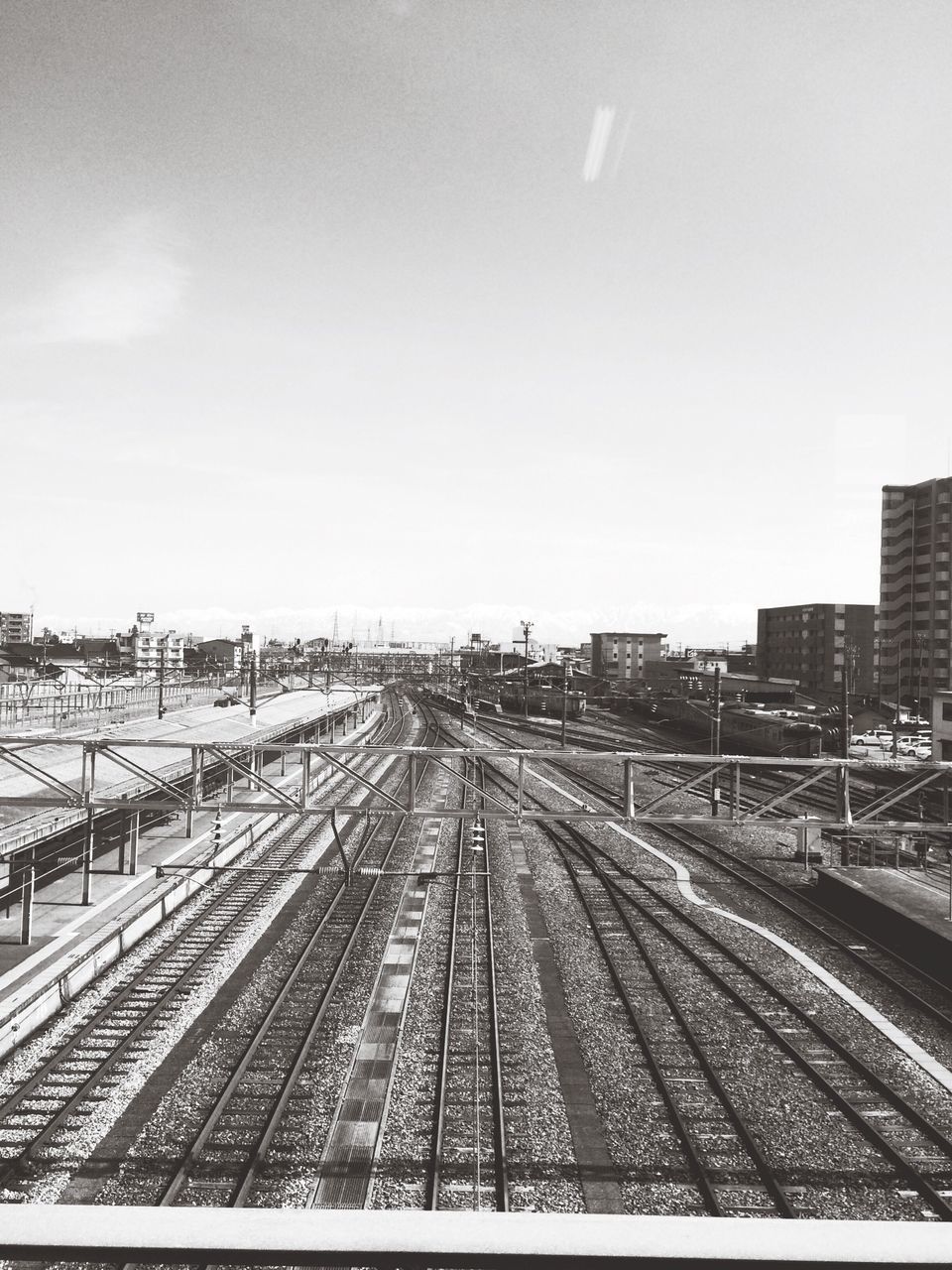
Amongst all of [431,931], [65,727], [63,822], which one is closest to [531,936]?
[431,931]

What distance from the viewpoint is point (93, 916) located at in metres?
17.1

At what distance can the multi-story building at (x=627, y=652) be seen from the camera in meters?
111

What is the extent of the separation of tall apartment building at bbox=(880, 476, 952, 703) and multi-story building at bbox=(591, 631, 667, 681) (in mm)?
45244

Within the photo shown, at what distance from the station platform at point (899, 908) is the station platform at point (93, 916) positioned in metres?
14.3

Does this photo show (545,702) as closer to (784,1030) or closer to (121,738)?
(121,738)

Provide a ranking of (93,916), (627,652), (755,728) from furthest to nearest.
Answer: (627,652) → (755,728) → (93,916)

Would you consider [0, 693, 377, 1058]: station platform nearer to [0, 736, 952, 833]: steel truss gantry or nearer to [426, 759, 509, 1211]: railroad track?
[0, 736, 952, 833]: steel truss gantry

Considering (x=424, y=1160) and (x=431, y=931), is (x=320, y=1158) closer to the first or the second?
(x=424, y=1160)

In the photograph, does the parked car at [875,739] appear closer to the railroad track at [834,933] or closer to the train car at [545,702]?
the railroad track at [834,933]

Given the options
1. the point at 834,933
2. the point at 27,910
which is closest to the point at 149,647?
the point at 27,910

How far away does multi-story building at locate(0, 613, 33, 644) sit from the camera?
480ft

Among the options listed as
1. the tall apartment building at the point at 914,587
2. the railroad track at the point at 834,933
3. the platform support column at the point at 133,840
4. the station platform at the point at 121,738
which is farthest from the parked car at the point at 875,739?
the platform support column at the point at 133,840

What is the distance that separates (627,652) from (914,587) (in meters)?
50.7

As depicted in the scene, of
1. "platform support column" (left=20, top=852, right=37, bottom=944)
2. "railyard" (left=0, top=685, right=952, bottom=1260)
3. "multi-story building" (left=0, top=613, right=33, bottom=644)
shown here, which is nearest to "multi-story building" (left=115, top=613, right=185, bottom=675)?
"multi-story building" (left=0, top=613, right=33, bottom=644)
